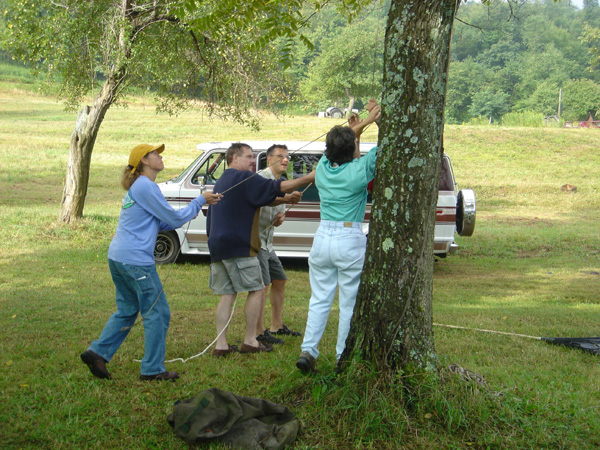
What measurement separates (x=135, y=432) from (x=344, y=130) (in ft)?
7.88

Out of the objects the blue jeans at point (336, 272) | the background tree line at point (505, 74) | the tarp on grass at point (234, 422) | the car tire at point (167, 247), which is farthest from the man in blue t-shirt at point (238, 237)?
the background tree line at point (505, 74)

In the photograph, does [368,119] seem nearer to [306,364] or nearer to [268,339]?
[306,364]

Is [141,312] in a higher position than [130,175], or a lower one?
lower

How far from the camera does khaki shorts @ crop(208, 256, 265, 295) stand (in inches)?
213

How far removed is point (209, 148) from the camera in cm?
1112

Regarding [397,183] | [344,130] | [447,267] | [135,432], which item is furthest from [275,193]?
[447,267]

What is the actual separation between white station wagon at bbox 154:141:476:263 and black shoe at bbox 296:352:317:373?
20.4 feet

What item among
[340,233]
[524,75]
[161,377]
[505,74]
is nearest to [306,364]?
[340,233]

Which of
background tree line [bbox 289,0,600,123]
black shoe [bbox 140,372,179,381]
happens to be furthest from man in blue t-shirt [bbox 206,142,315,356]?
background tree line [bbox 289,0,600,123]

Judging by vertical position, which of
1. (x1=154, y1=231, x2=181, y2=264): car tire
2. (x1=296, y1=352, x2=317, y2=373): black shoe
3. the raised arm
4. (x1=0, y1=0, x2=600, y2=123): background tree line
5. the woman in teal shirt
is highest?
(x1=0, y1=0, x2=600, y2=123): background tree line

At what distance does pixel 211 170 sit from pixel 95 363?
21.6 ft

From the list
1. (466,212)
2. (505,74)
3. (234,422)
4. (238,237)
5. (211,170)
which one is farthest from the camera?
(505,74)

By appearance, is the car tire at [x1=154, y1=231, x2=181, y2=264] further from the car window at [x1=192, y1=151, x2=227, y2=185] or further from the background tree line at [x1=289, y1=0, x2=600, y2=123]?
the background tree line at [x1=289, y1=0, x2=600, y2=123]

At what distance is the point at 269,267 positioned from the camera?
640 centimetres
